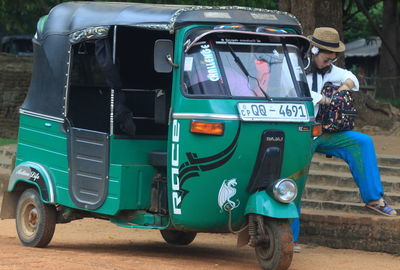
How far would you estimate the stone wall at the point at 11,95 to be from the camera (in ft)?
72.4

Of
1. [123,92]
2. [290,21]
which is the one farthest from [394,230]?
[123,92]

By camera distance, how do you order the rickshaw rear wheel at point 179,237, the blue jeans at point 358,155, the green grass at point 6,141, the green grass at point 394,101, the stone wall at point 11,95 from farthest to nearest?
the green grass at point 394,101
the stone wall at point 11,95
the green grass at point 6,141
the rickshaw rear wheel at point 179,237
the blue jeans at point 358,155

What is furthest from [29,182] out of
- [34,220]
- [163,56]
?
[163,56]

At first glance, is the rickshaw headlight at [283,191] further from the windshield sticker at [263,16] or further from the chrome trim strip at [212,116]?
the windshield sticker at [263,16]

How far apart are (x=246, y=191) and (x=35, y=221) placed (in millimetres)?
2854

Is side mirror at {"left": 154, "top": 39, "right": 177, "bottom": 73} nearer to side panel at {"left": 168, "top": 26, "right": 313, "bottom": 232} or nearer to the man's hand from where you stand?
side panel at {"left": 168, "top": 26, "right": 313, "bottom": 232}

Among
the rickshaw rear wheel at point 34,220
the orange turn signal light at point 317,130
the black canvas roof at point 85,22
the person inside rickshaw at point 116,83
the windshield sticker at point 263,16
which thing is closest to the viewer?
the black canvas roof at point 85,22

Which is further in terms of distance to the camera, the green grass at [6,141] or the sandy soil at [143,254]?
the green grass at [6,141]

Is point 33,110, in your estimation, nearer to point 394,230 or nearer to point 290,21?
point 290,21

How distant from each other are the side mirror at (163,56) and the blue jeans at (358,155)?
1948 mm

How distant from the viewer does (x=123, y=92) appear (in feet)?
30.9

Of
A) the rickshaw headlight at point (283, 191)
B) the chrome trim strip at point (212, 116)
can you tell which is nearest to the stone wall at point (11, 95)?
the chrome trim strip at point (212, 116)

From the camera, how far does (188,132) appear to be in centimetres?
844

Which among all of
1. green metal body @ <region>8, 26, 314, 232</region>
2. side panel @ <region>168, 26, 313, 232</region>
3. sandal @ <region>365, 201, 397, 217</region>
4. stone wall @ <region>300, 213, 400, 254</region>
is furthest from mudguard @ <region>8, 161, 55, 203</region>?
sandal @ <region>365, 201, 397, 217</region>
